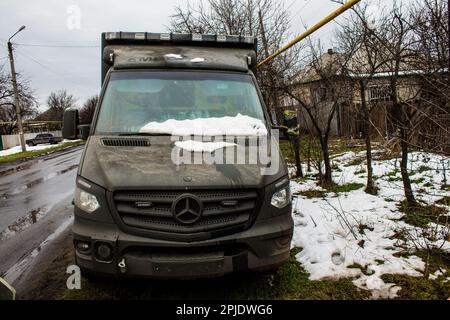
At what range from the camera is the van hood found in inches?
111

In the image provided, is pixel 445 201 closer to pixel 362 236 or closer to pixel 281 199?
pixel 362 236

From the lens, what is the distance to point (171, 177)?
9.37 feet

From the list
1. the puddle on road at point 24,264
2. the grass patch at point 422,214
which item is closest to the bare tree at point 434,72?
the grass patch at point 422,214

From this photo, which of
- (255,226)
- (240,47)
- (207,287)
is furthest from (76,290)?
(240,47)

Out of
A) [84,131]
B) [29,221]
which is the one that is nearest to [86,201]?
[84,131]

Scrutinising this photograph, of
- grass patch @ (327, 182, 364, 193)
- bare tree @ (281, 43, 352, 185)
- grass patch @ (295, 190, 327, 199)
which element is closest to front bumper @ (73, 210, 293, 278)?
grass patch @ (295, 190, 327, 199)

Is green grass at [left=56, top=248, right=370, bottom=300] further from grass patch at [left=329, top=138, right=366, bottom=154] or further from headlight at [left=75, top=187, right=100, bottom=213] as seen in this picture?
grass patch at [left=329, top=138, right=366, bottom=154]

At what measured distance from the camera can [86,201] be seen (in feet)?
9.58

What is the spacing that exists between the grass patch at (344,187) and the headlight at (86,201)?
4.94m

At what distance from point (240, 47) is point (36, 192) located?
23.0ft

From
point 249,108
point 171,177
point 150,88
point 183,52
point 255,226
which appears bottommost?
point 255,226

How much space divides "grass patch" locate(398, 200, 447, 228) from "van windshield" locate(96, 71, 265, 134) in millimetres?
2615

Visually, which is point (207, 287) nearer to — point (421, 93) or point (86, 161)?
point (86, 161)

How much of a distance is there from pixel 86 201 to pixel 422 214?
168 inches
